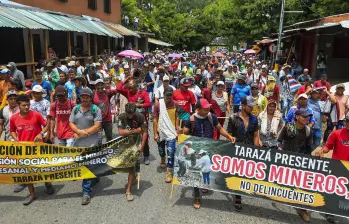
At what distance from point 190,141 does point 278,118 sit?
1.59 meters

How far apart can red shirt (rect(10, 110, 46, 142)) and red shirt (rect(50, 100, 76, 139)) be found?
38 centimetres

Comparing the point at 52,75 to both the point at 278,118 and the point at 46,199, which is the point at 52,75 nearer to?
the point at 46,199

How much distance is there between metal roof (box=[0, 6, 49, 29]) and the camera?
35.9ft

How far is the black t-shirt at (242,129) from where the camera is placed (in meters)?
4.84

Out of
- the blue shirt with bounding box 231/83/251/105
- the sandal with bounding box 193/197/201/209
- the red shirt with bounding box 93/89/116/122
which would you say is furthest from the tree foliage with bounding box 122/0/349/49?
the sandal with bounding box 193/197/201/209

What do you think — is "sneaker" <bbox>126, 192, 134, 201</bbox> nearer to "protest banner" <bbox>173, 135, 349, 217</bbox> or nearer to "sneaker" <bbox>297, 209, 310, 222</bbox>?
"protest banner" <bbox>173, 135, 349, 217</bbox>

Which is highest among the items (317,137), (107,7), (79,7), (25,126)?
(107,7)

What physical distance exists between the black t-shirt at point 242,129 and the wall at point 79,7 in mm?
13573

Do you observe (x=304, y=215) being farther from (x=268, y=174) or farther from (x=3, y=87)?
(x=3, y=87)

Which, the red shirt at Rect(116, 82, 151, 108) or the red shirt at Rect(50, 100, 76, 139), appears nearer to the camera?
the red shirt at Rect(50, 100, 76, 139)

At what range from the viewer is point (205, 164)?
480cm

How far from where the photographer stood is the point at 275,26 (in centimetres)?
3334

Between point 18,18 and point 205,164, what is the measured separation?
9780 mm

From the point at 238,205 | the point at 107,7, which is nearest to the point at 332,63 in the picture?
the point at 107,7
